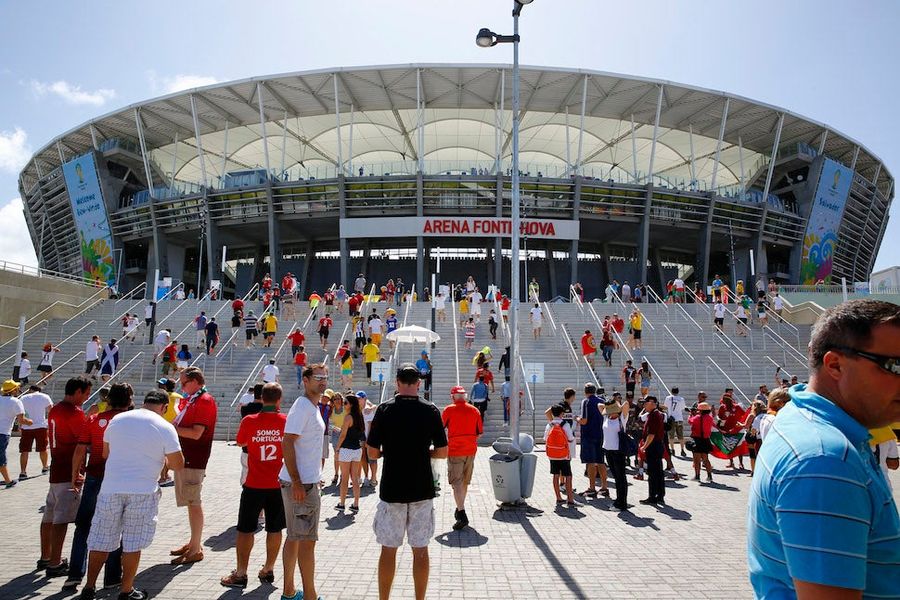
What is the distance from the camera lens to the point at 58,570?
520 centimetres

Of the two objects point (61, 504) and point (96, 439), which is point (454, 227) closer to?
point (96, 439)

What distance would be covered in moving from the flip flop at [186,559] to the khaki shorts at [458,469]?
3151 mm

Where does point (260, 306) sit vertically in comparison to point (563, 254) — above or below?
below

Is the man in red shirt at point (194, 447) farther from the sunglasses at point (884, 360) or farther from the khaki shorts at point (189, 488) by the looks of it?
the sunglasses at point (884, 360)

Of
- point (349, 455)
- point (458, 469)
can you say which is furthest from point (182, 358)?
point (458, 469)

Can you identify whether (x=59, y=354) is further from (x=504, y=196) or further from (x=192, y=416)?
(x=504, y=196)

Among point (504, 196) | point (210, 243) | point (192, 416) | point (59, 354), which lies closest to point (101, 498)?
point (192, 416)

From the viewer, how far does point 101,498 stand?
455cm

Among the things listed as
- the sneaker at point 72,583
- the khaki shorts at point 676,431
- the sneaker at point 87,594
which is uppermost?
the sneaker at point 87,594

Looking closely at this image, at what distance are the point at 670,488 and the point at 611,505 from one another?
6.84ft

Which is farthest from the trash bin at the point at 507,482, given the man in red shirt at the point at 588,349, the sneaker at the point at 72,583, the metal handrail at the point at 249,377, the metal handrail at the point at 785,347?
the metal handrail at the point at 785,347

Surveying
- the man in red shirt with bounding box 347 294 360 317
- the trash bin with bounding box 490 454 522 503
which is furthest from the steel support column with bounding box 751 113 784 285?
the trash bin with bounding box 490 454 522 503

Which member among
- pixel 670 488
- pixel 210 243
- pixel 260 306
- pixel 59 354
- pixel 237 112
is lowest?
pixel 670 488

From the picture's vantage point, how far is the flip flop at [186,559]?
5512 millimetres
